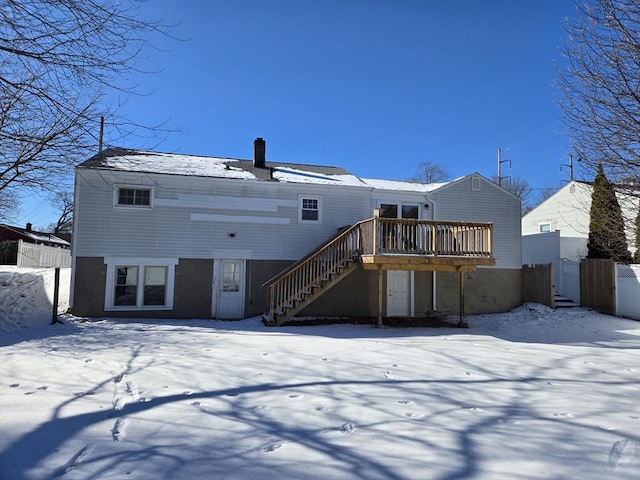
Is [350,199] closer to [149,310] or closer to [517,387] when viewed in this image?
[149,310]

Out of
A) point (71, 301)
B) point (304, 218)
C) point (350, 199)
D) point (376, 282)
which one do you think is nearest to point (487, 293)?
point (376, 282)

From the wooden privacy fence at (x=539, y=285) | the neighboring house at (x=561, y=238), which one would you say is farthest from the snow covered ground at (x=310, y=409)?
the neighboring house at (x=561, y=238)

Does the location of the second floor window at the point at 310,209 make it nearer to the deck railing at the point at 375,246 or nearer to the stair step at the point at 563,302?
the deck railing at the point at 375,246

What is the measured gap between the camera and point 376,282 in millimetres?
14219

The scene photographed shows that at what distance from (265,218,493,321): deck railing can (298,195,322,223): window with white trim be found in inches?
78.8

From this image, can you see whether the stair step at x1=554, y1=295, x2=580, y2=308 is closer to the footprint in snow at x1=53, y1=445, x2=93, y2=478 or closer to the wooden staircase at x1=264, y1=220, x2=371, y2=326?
the wooden staircase at x1=264, y1=220, x2=371, y2=326

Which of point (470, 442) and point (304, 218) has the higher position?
point (304, 218)

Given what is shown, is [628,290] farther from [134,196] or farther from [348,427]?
[134,196]

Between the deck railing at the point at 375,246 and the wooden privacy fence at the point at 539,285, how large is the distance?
4.64m

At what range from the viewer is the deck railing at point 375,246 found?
11.7 m

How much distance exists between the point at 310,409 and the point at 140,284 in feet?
32.1

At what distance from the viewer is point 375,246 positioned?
11.3 m

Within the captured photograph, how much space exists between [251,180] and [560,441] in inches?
449

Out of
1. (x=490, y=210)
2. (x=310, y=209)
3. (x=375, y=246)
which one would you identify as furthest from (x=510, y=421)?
(x=490, y=210)
